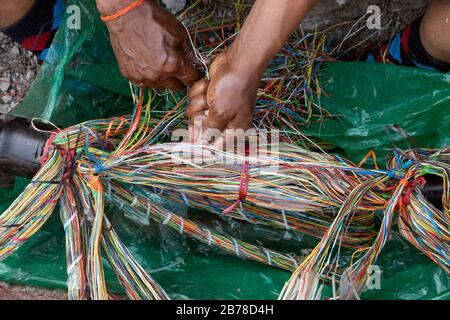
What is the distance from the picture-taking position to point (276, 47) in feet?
2.72

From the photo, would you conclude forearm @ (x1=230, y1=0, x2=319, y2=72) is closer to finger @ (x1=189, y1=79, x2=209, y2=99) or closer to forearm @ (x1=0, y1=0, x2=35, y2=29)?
finger @ (x1=189, y1=79, x2=209, y2=99)

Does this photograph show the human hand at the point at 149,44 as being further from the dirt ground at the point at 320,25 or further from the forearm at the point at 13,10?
the dirt ground at the point at 320,25

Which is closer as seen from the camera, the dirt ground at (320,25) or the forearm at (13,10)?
the forearm at (13,10)

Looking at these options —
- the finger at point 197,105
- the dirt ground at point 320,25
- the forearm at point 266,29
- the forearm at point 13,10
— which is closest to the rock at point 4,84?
the dirt ground at point 320,25

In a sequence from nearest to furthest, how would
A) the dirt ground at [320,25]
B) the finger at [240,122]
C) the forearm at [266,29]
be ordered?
the forearm at [266,29] → the finger at [240,122] → the dirt ground at [320,25]

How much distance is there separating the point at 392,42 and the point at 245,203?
0.53m

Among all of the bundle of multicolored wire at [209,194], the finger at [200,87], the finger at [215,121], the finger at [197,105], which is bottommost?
the bundle of multicolored wire at [209,194]

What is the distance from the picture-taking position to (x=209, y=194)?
0.92 metres

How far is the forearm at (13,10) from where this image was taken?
3.36ft

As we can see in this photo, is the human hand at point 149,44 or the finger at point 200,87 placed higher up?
the human hand at point 149,44

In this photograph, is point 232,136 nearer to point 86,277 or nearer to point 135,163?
point 135,163

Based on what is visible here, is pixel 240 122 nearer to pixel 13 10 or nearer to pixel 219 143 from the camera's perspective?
pixel 219 143

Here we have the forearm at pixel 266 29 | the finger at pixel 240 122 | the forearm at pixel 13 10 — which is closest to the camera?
the forearm at pixel 266 29

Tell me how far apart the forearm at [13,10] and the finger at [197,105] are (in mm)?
403
